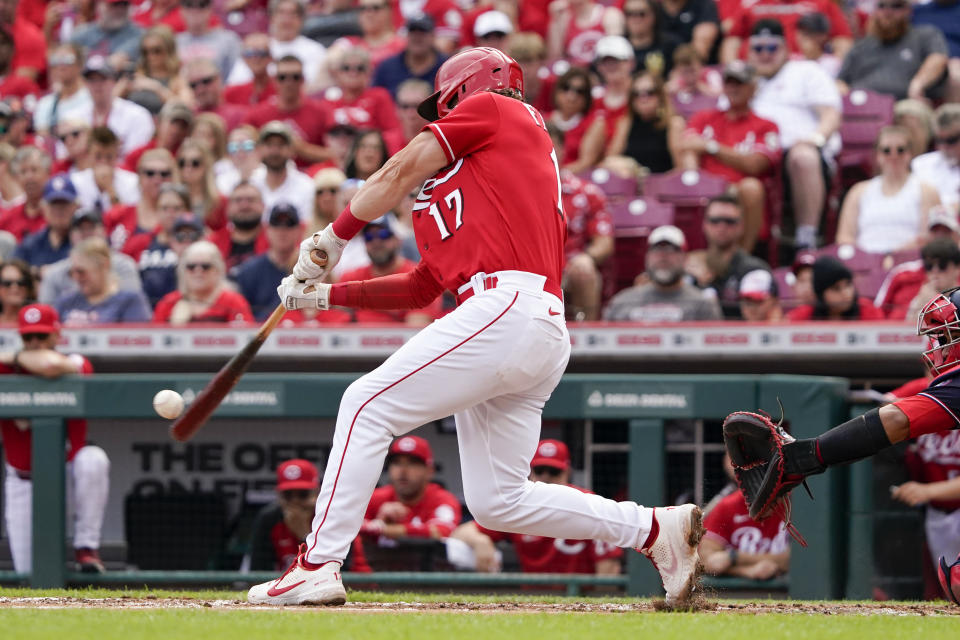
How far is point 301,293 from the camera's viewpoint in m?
4.44

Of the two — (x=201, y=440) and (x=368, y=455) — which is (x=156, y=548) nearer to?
(x=201, y=440)

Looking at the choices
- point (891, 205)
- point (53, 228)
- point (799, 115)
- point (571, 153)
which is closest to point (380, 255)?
point (571, 153)

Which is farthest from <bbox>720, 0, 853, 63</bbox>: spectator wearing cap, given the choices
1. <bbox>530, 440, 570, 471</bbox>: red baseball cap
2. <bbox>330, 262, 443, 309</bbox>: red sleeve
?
<bbox>330, 262, 443, 309</bbox>: red sleeve

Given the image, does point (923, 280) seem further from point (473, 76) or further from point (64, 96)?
point (64, 96)

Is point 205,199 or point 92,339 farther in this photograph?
point 205,199

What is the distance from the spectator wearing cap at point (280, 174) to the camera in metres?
9.58

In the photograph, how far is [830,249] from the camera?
341 inches

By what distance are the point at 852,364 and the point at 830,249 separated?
186 cm

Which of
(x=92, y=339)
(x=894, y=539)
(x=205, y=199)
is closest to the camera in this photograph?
(x=894, y=539)

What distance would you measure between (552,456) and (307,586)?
2.22 m

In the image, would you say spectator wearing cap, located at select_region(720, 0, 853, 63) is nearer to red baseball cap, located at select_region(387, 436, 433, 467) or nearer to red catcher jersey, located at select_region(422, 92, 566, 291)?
red baseball cap, located at select_region(387, 436, 433, 467)

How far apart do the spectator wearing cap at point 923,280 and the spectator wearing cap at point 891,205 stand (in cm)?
84

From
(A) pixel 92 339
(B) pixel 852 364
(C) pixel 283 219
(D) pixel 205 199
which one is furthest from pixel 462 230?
(D) pixel 205 199

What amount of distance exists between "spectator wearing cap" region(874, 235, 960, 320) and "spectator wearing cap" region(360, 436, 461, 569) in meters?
2.48
